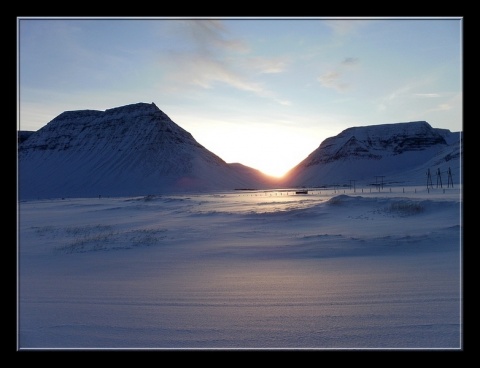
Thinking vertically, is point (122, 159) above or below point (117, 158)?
below

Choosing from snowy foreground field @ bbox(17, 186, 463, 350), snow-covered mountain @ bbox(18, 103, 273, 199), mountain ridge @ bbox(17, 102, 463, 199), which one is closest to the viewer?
snowy foreground field @ bbox(17, 186, 463, 350)

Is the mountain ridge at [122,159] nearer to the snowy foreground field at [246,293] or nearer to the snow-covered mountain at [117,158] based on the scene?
the snow-covered mountain at [117,158]

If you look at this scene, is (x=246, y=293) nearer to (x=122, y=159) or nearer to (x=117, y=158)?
(x=122, y=159)

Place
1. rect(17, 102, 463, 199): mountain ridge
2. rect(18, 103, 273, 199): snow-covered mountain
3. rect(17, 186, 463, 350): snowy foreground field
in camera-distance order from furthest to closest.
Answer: rect(18, 103, 273, 199): snow-covered mountain
rect(17, 102, 463, 199): mountain ridge
rect(17, 186, 463, 350): snowy foreground field

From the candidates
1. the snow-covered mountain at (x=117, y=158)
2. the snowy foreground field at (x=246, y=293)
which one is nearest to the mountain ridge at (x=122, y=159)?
the snow-covered mountain at (x=117, y=158)

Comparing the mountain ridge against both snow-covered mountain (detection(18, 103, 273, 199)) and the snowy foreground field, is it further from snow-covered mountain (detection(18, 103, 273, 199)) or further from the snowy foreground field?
the snowy foreground field

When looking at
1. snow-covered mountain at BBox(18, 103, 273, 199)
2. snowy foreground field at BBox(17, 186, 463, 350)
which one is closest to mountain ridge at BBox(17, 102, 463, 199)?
snow-covered mountain at BBox(18, 103, 273, 199)

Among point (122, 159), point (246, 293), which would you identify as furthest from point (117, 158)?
point (246, 293)
